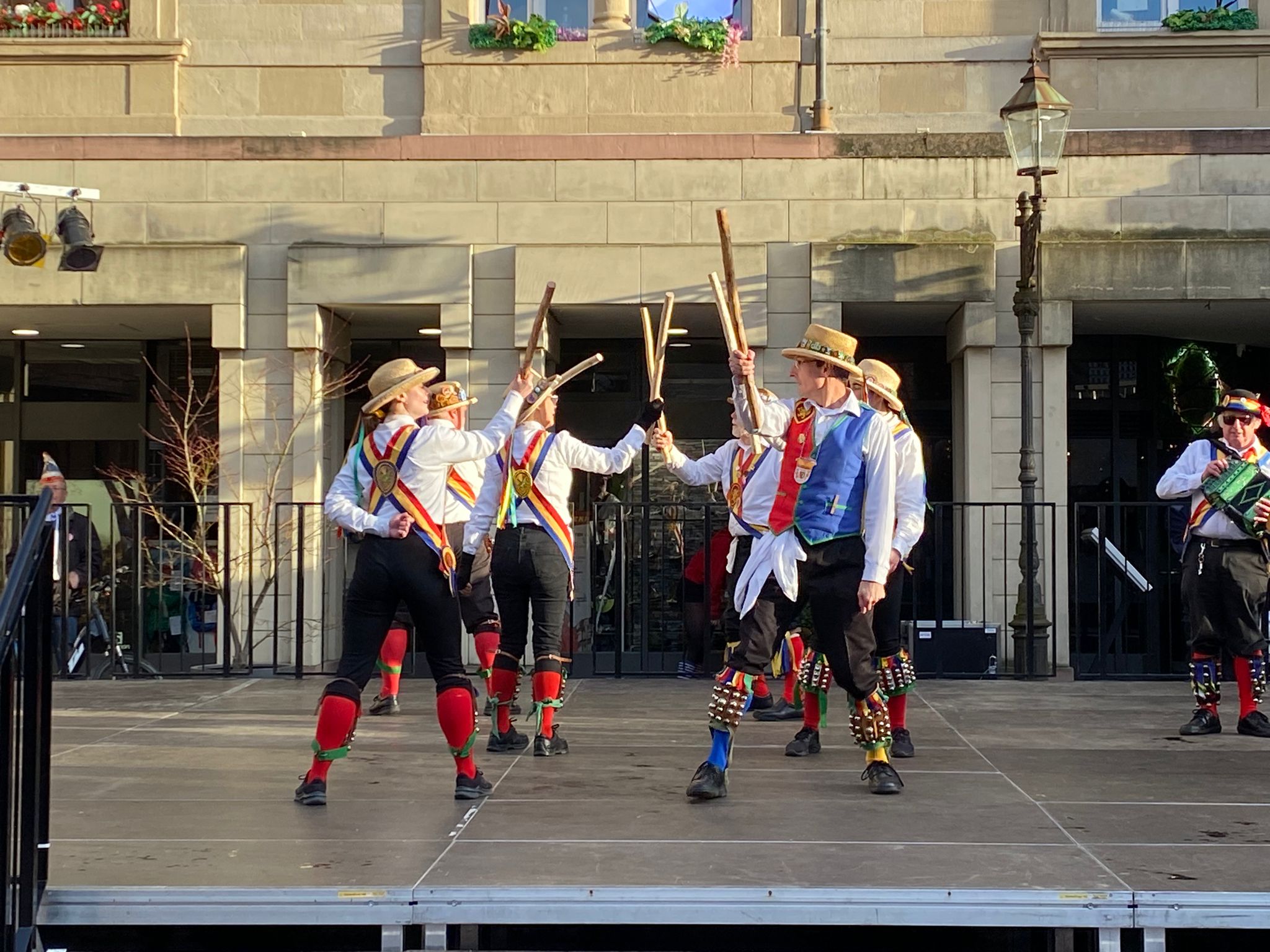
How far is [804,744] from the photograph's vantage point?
27.2 feet

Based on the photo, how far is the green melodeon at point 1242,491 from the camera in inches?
346

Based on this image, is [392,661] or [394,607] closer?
[394,607]

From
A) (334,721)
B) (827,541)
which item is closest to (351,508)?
(334,721)

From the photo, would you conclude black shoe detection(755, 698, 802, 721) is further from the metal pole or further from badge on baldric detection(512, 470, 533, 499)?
the metal pole

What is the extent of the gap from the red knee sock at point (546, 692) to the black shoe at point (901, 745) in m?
1.74

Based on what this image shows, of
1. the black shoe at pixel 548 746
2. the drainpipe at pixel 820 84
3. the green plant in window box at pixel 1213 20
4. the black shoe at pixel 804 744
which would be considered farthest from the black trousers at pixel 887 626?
the green plant in window box at pixel 1213 20

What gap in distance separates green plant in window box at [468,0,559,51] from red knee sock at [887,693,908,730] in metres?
9.22

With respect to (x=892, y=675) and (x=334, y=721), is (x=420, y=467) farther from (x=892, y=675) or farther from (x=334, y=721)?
(x=892, y=675)

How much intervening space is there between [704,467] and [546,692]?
4.80 ft

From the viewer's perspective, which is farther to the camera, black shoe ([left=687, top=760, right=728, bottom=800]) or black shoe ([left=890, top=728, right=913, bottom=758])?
black shoe ([left=890, top=728, right=913, bottom=758])

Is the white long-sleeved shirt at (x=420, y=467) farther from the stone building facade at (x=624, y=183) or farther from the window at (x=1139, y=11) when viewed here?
the window at (x=1139, y=11)

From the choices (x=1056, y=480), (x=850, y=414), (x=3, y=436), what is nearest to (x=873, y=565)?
(x=850, y=414)

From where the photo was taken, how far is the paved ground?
5379 mm

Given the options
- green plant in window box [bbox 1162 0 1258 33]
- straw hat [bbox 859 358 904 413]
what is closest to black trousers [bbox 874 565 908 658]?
straw hat [bbox 859 358 904 413]
